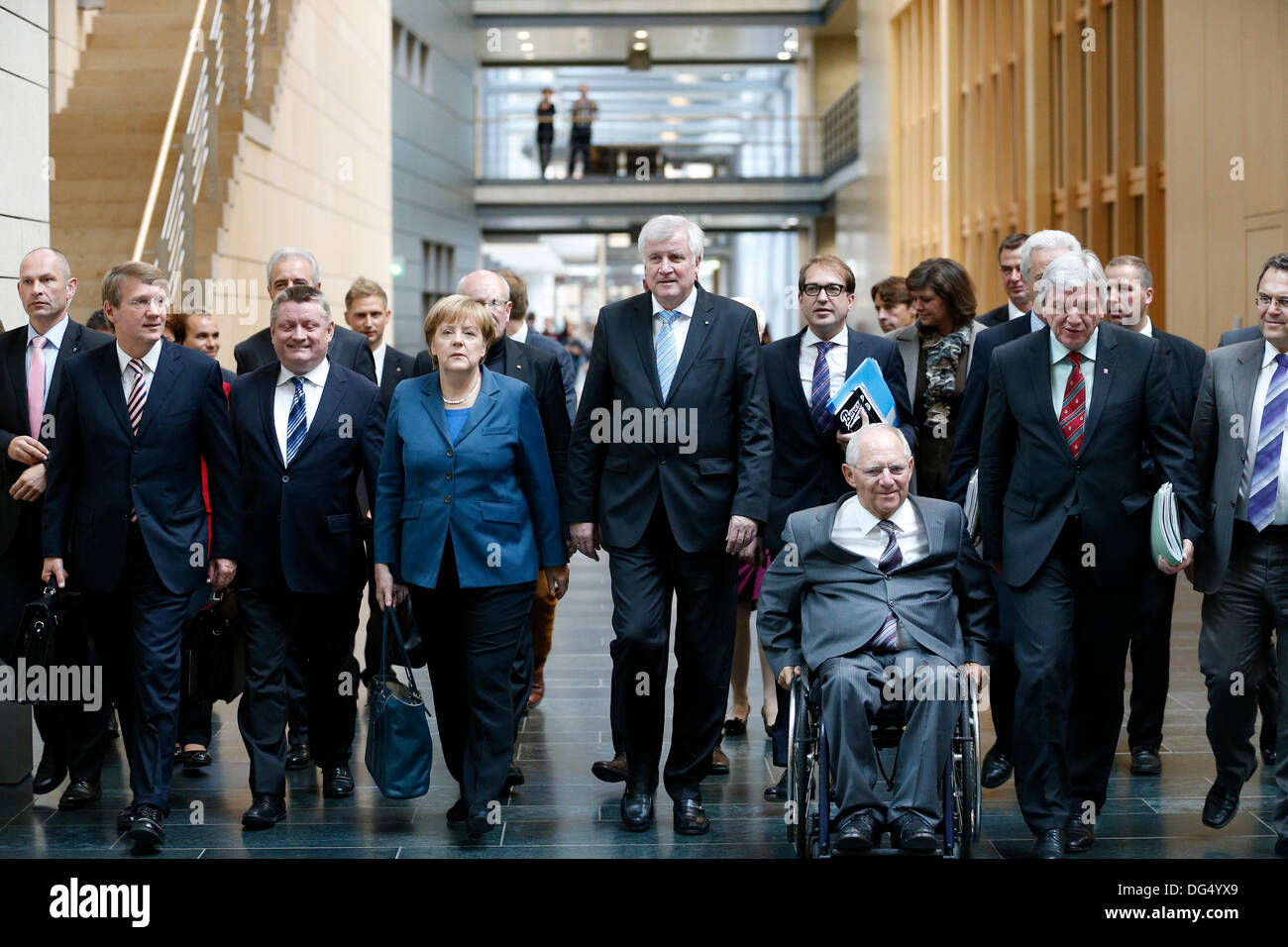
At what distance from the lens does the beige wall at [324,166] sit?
13.3 m

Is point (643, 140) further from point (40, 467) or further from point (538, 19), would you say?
point (40, 467)

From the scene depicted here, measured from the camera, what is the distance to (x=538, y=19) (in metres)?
29.4

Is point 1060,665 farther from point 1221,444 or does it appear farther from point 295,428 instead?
point 295,428

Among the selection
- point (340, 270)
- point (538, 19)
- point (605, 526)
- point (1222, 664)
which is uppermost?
point (538, 19)

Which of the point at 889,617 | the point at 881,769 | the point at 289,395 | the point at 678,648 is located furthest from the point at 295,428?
the point at 881,769

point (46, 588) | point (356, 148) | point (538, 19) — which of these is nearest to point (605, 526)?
point (46, 588)

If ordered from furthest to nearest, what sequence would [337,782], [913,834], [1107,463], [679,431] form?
[337,782], [679,431], [1107,463], [913,834]

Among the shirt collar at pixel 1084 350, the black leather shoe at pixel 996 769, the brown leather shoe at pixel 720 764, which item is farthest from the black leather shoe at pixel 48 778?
the shirt collar at pixel 1084 350

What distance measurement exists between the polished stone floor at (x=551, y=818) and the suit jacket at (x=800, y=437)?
1.10 m

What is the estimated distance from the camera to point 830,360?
5.60 m

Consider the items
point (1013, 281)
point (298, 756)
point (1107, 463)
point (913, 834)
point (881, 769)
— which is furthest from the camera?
point (1013, 281)

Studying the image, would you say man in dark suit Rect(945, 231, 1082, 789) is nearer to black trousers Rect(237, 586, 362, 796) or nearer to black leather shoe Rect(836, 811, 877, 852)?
black leather shoe Rect(836, 811, 877, 852)

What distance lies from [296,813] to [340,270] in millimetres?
13385

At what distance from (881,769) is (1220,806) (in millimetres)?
1373
